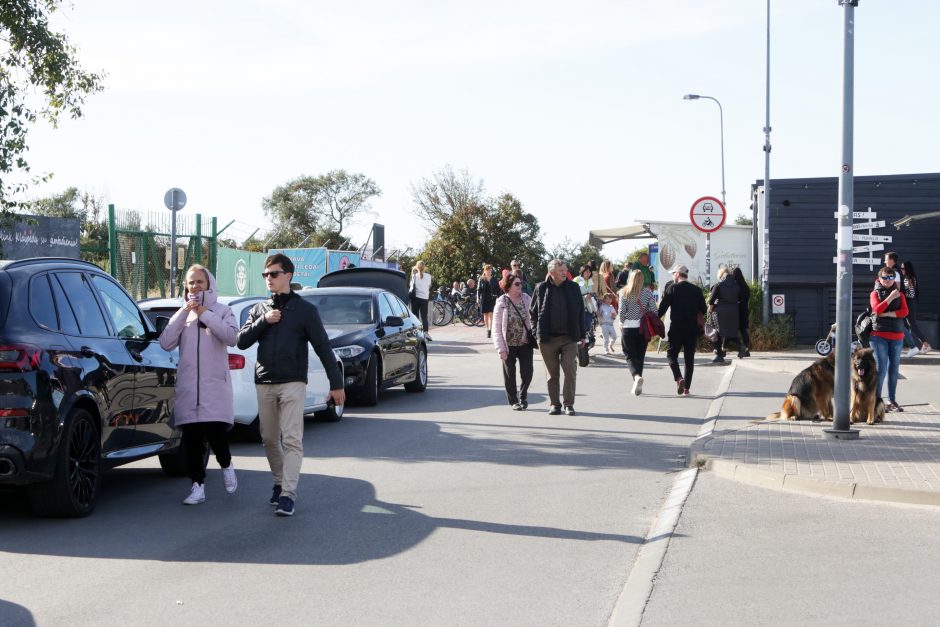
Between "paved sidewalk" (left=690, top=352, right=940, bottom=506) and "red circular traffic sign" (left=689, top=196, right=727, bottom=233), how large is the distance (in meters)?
6.48

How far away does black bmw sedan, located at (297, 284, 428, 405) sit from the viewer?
14.9 m

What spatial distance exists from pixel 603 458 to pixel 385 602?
534 cm

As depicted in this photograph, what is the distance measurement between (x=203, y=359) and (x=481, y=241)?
4969cm

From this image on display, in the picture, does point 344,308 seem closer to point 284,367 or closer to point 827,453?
point 827,453

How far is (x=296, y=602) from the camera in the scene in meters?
5.62

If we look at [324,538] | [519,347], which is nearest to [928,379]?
[519,347]

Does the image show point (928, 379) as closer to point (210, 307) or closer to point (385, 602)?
point (210, 307)

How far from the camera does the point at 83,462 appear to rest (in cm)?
773

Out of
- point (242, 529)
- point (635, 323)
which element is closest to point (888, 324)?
point (635, 323)

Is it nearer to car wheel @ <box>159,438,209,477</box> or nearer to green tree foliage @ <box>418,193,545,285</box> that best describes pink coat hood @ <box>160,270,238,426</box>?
car wheel @ <box>159,438,209,477</box>

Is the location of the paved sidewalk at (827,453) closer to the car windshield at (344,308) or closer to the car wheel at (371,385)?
the car wheel at (371,385)

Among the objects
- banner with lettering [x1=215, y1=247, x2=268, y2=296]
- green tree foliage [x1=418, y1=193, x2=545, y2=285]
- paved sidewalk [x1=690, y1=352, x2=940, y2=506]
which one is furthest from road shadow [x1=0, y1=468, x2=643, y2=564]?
green tree foliage [x1=418, y1=193, x2=545, y2=285]

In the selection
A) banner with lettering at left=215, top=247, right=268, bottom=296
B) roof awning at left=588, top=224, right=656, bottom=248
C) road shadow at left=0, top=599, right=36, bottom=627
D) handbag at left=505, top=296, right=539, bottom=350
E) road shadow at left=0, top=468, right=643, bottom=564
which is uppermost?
roof awning at left=588, top=224, right=656, bottom=248

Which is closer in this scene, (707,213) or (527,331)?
(527,331)
